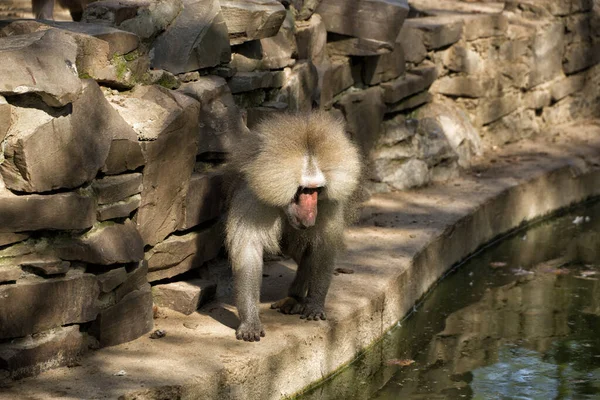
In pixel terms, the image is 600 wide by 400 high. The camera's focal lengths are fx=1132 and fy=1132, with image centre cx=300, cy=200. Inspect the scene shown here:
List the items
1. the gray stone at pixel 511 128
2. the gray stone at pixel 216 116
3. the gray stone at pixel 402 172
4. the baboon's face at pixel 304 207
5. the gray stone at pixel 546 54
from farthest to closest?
the gray stone at pixel 546 54 → the gray stone at pixel 511 128 → the gray stone at pixel 402 172 → the gray stone at pixel 216 116 → the baboon's face at pixel 304 207

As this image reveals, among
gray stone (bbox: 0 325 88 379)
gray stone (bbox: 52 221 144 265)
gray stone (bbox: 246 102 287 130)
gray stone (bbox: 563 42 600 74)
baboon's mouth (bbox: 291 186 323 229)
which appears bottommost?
gray stone (bbox: 0 325 88 379)

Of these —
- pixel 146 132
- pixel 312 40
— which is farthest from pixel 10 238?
pixel 312 40

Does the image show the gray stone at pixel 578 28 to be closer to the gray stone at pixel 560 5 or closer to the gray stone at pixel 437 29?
the gray stone at pixel 560 5

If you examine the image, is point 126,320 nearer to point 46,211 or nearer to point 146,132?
point 46,211

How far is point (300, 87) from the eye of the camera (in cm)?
828

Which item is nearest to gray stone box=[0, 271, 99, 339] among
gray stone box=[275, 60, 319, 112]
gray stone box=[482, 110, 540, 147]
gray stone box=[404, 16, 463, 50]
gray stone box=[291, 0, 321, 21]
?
gray stone box=[275, 60, 319, 112]

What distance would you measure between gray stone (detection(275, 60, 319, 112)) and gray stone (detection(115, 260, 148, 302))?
2228 millimetres

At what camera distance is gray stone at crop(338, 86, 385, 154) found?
30.6ft

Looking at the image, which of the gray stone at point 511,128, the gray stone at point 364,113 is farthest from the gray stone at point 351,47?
the gray stone at point 511,128

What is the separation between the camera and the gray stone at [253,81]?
744 cm

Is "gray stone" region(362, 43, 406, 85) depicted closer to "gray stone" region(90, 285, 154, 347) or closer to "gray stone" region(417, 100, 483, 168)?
"gray stone" region(417, 100, 483, 168)

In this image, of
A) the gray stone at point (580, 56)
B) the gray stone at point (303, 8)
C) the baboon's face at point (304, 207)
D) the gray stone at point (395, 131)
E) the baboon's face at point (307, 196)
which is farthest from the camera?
the gray stone at point (580, 56)

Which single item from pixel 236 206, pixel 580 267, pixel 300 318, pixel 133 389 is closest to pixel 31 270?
pixel 133 389

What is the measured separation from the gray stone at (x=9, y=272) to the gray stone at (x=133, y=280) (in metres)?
0.69
